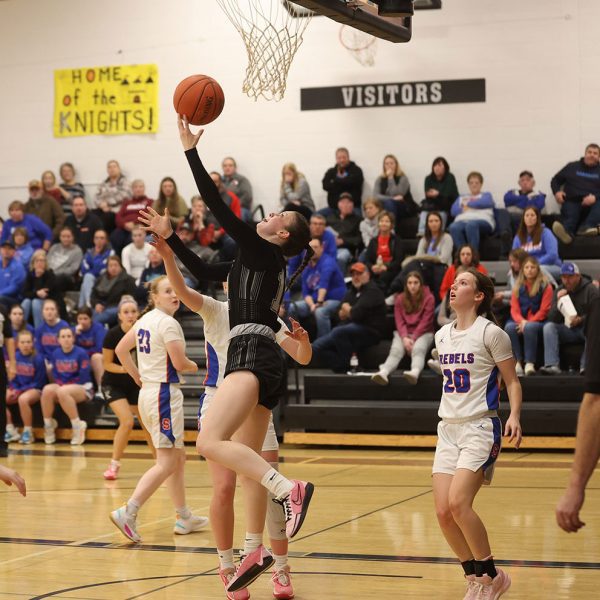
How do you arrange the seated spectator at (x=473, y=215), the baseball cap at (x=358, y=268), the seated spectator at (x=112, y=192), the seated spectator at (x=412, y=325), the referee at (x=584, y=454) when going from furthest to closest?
the seated spectator at (x=112, y=192)
the seated spectator at (x=473, y=215)
the baseball cap at (x=358, y=268)
the seated spectator at (x=412, y=325)
the referee at (x=584, y=454)

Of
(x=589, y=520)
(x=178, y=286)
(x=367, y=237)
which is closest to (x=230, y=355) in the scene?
(x=178, y=286)

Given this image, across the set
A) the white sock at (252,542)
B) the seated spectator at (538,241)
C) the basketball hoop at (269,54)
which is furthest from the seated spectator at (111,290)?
the white sock at (252,542)

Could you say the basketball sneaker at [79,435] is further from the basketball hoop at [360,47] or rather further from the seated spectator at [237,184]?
the basketball hoop at [360,47]

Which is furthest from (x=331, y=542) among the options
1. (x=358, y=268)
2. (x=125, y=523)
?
(x=358, y=268)

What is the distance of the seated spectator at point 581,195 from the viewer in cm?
1416

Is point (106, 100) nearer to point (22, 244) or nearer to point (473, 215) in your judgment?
point (22, 244)

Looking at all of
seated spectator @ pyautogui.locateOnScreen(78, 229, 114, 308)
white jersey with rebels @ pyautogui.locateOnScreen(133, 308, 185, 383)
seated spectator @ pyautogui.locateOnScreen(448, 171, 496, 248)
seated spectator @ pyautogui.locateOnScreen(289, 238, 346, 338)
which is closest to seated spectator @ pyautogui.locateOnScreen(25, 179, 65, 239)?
seated spectator @ pyautogui.locateOnScreen(78, 229, 114, 308)

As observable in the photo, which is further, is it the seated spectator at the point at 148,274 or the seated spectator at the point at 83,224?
the seated spectator at the point at 83,224

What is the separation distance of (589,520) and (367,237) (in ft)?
26.7

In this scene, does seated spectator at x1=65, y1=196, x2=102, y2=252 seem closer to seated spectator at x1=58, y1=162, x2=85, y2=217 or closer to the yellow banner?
seated spectator at x1=58, y1=162, x2=85, y2=217

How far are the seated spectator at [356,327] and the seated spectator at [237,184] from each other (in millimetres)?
3895

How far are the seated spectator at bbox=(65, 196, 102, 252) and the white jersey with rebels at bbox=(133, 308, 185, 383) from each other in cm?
950

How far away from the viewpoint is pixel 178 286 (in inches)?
207

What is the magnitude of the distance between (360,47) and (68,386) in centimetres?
718
